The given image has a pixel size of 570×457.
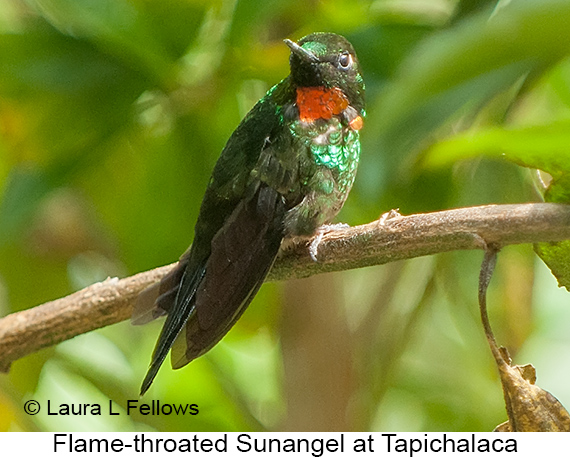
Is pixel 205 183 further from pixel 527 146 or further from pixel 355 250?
pixel 527 146

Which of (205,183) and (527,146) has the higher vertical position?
(205,183)

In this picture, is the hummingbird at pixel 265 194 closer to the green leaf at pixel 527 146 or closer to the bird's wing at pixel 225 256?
the bird's wing at pixel 225 256

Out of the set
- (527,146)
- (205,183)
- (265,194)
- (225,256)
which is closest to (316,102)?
(265,194)

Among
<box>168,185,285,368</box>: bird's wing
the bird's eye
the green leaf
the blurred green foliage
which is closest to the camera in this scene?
the green leaf

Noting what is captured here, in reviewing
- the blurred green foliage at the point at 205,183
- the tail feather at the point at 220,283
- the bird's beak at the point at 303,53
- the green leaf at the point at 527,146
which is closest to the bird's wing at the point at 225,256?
the tail feather at the point at 220,283

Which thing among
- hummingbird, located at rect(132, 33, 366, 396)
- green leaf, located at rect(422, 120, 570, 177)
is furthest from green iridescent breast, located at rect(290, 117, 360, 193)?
green leaf, located at rect(422, 120, 570, 177)

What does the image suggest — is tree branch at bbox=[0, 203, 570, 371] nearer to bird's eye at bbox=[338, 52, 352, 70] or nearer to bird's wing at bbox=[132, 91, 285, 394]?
bird's wing at bbox=[132, 91, 285, 394]
